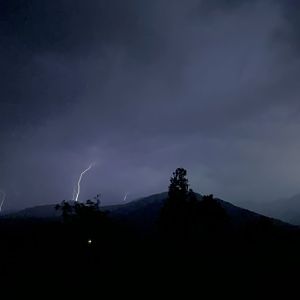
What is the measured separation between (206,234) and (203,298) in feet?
88.3

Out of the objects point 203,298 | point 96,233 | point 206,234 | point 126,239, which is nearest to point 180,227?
point 206,234

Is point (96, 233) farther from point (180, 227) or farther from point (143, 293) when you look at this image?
point (143, 293)

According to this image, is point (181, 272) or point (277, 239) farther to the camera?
point (277, 239)

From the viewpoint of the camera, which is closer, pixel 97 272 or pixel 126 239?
pixel 97 272

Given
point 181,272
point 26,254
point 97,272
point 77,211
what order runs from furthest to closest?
1. point 77,211
2. point 26,254
3. point 97,272
4. point 181,272

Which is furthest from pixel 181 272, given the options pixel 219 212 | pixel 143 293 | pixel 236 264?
pixel 219 212

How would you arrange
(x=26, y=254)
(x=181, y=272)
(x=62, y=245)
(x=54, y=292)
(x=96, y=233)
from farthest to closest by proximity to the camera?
1. (x=96, y=233)
2. (x=62, y=245)
3. (x=26, y=254)
4. (x=181, y=272)
5. (x=54, y=292)

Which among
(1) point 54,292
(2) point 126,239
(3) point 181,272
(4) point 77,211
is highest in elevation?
(4) point 77,211

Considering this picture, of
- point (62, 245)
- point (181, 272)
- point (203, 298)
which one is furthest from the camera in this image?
point (62, 245)

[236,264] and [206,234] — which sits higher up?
[206,234]

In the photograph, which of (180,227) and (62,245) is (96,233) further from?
(180,227)

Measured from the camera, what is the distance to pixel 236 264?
1210 inches

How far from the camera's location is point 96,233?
44312mm

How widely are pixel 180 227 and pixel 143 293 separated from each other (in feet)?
79.7
